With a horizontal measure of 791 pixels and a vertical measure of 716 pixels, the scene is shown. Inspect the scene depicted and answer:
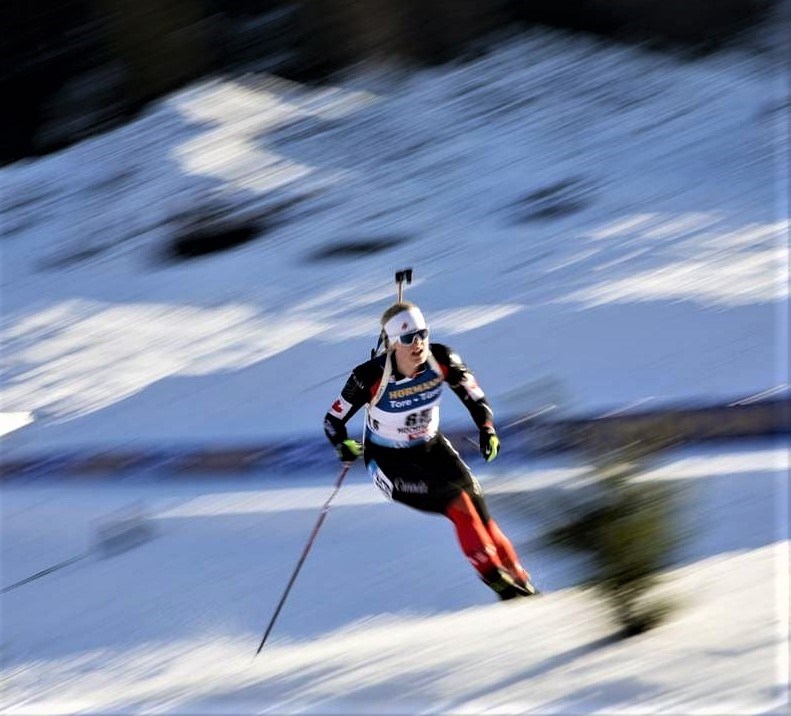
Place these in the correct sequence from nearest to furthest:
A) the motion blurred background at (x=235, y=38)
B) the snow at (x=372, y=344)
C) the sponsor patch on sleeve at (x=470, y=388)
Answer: the snow at (x=372, y=344)
the sponsor patch on sleeve at (x=470, y=388)
the motion blurred background at (x=235, y=38)

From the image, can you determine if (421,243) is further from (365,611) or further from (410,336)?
(410,336)

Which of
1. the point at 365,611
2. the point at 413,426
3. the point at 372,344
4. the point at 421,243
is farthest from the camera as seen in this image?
the point at 421,243

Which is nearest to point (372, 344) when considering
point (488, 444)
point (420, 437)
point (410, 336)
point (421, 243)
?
point (421, 243)

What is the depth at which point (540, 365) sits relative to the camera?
10289 millimetres

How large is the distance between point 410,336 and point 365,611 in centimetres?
182

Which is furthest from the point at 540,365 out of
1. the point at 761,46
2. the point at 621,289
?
the point at 761,46

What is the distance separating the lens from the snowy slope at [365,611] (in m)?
5.64

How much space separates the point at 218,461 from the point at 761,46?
10.4 meters

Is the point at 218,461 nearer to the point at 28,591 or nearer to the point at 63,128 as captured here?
the point at 28,591

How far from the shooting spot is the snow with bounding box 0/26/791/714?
623cm

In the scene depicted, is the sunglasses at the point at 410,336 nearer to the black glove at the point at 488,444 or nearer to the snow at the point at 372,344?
the black glove at the point at 488,444

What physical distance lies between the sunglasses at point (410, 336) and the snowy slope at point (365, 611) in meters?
1.07

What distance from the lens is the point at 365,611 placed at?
23.9ft

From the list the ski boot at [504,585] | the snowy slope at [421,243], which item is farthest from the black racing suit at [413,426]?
the snowy slope at [421,243]
